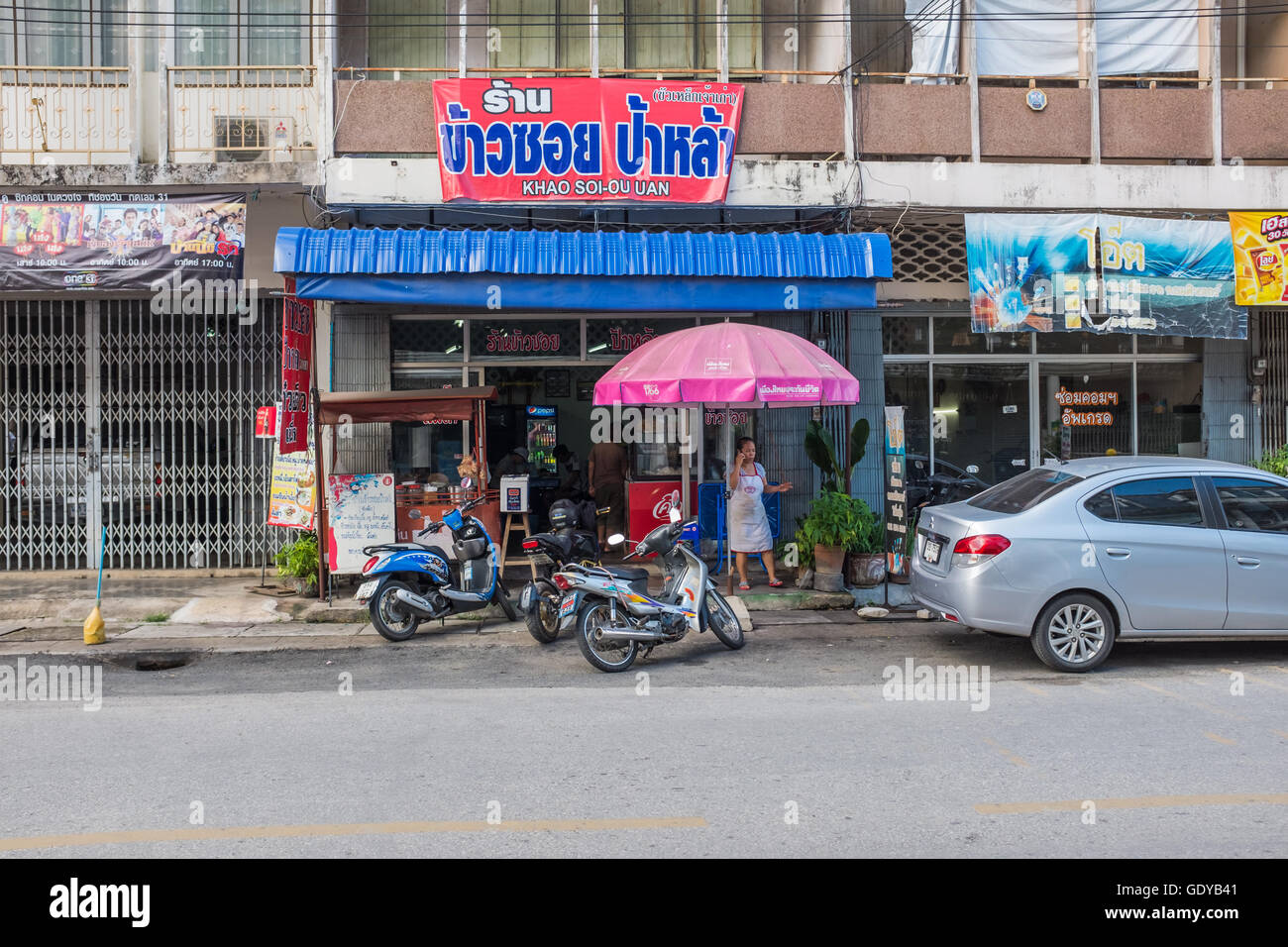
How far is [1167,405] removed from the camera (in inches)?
567

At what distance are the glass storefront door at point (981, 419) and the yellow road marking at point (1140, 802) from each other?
9006 millimetres

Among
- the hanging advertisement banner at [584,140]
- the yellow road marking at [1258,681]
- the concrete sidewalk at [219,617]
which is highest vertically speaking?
the hanging advertisement banner at [584,140]

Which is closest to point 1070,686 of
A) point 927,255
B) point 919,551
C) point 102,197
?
point 919,551

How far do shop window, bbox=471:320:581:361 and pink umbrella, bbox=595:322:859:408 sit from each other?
102 inches

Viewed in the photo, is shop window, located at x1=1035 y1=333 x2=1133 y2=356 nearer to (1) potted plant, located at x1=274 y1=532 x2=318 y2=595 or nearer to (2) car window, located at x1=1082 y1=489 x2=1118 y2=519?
(2) car window, located at x1=1082 y1=489 x2=1118 y2=519

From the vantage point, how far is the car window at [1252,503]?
8312 mm

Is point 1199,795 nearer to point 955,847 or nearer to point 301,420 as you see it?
point 955,847

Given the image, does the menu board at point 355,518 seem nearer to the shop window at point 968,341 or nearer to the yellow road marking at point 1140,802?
the shop window at point 968,341

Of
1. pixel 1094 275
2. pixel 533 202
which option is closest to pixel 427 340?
pixel 533 202

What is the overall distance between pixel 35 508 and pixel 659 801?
11.1 m

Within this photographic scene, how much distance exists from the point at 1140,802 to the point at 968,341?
9.70m

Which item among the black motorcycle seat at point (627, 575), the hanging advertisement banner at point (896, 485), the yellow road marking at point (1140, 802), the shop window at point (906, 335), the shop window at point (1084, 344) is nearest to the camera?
the yellow road marking at point (1140, 802)

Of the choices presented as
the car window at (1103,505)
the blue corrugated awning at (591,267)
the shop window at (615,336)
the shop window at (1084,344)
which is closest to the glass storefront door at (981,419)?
the shop window at (1084,344)

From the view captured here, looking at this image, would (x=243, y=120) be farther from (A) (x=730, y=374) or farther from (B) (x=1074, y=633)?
(B) (x=1074, y=633)
